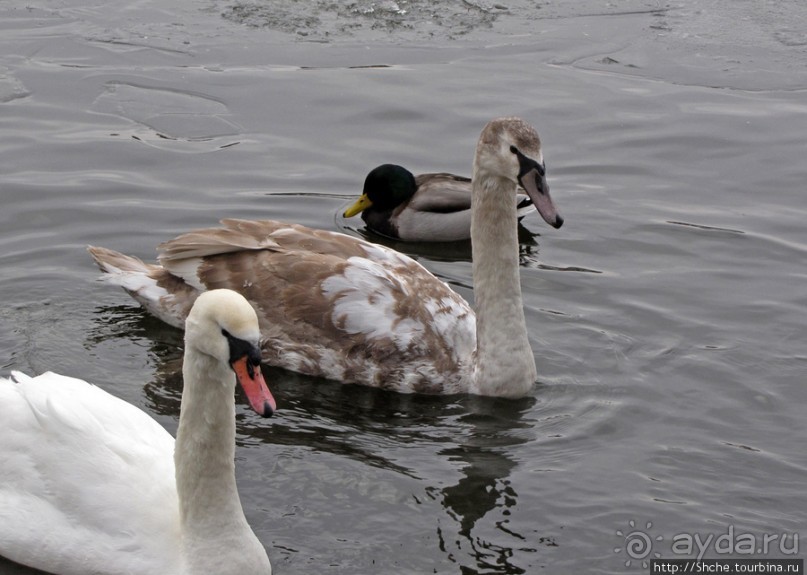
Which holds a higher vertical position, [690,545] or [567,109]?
[567,109]

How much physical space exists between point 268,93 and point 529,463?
7024 millimetres

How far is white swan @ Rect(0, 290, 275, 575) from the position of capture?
585 centimetres

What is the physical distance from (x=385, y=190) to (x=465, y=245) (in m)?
0.85

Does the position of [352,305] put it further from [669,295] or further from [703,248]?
[703,248]

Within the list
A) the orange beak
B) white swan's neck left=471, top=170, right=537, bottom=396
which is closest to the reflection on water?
white swan's neck left=471, top=170, right=537, bottom=396

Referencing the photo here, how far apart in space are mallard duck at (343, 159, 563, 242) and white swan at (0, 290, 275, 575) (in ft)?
17.9

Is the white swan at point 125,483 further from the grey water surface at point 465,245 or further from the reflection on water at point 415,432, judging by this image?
the reflection on water at point 415,432

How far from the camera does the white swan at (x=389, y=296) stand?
8414mm

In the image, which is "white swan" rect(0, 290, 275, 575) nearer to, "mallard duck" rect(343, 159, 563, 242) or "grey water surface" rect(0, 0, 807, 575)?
"grey water surface" rect(0, 0, 807, 575)

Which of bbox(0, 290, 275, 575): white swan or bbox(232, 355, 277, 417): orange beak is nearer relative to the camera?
bbox(232, 355, 277, 417): orange beak

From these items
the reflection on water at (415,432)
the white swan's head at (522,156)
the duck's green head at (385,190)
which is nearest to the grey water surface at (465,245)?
the reflection on water at (415,432)

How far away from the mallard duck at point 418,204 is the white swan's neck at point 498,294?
2991 millimetres

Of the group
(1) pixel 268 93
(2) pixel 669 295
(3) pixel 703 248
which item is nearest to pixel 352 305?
(2) pixel 669 295

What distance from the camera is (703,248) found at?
35.6 feet
